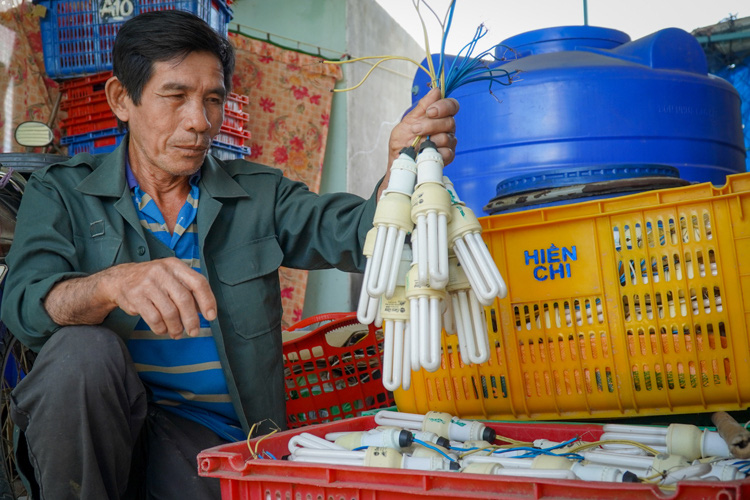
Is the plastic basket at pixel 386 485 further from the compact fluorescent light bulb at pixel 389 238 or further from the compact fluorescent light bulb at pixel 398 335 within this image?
the compact fluorescent light bulb at pixel 389 238

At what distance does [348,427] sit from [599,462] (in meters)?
0.49

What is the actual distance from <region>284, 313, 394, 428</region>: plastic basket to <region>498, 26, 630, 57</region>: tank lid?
118cm

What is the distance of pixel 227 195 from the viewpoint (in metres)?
1.66

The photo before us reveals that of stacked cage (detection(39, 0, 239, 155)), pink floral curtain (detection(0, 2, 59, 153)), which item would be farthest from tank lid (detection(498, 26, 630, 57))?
pink floral curtain (detection(0, 2, 59, 153))

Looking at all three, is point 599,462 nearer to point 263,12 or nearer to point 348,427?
point 348,427

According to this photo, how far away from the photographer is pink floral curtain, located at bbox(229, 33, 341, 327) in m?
3.58

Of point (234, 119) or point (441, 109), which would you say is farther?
point (234, 119)

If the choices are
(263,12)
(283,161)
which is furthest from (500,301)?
(263,12)

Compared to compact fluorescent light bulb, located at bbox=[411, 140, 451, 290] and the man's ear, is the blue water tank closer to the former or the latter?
the man's ear

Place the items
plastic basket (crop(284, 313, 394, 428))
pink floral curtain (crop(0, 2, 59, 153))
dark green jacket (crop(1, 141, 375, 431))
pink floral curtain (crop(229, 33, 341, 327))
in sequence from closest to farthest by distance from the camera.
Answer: dark green jacket (crop(1, 141, 375, 431))
plastic basket (crop(284, 313, 394, 428))
pink floral curtain (crop(0, 2, 59, 153))
pink floral curtain (crop(229, 33, 341, 327))

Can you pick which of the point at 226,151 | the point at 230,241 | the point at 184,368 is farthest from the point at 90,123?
the point at 184,368

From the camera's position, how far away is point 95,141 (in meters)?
2.74

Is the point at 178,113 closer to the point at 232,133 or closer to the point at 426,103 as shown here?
the point at 426,103

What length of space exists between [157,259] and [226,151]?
1794mm
